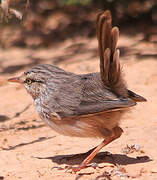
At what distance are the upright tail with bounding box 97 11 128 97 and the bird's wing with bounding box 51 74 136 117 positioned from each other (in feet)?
0.54

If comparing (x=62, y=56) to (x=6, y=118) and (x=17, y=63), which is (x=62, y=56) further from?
(x=6, y=118)

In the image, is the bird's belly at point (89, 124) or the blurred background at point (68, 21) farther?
the blurred background at point (68, 21)

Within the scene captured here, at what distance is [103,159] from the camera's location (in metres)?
4.95

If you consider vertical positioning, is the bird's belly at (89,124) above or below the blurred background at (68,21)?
below

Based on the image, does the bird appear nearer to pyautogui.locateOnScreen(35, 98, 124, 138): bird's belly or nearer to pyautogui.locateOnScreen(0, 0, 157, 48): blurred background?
pyautogui.locateOnScreen(35, 98, 124, 138): bird's belly

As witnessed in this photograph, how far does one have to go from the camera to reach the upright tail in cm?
436

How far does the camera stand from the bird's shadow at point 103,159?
4827mm

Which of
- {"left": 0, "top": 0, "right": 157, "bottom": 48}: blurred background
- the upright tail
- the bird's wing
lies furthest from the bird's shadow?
{"left": 0, "top": 0, "right": 157, "bottom": 48}: blurred background

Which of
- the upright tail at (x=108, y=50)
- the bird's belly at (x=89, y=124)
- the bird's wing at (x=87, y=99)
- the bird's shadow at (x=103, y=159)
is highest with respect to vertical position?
the upright tail at (x=108, y=50)

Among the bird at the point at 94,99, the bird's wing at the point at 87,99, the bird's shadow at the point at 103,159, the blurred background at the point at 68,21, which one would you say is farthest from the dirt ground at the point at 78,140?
the blurred background at the point at 68,21

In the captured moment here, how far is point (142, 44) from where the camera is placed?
9773 millimetres

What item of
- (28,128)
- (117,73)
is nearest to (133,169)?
(117,73)

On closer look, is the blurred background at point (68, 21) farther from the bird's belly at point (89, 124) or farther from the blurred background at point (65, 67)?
the bird's belly at point (89, 124)

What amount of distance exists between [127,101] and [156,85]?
305 centimetres
